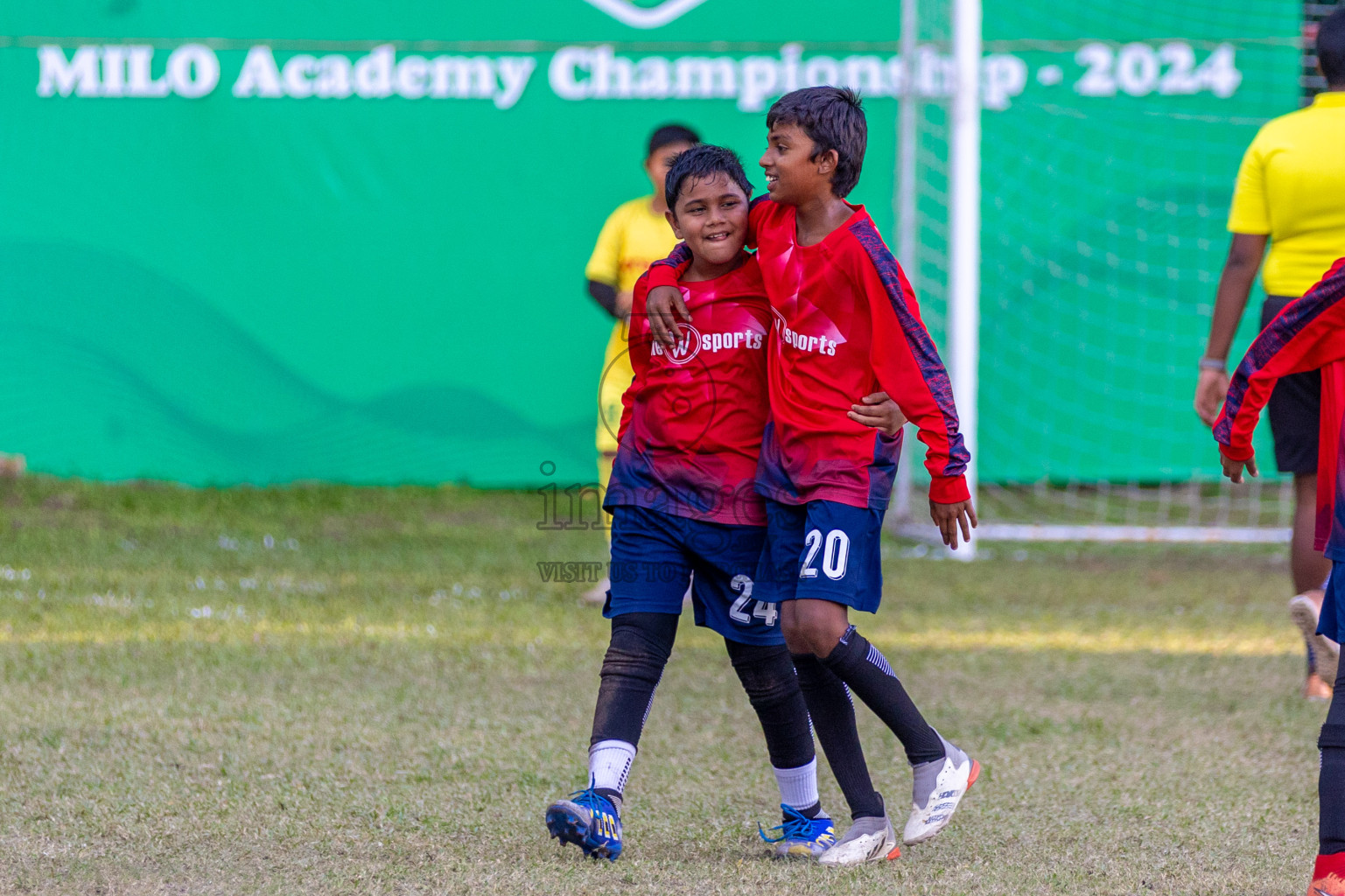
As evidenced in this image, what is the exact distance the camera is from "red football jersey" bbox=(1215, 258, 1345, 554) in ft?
10.2

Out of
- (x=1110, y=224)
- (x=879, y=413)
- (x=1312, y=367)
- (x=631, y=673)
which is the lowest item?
(x=631, y=673)

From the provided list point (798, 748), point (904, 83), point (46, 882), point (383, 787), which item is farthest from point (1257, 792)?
point (904, 83)

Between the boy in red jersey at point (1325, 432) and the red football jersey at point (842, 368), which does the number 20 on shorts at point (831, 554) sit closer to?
the red football jersey at point (842, 368)

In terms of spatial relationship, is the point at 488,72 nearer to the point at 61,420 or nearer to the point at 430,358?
the point at 430,358

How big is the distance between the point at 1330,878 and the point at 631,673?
141 cm

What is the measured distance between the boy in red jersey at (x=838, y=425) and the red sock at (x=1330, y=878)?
75 centimetres

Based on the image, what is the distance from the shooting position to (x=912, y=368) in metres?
3.18

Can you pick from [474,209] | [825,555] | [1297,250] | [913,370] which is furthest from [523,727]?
[474,209]

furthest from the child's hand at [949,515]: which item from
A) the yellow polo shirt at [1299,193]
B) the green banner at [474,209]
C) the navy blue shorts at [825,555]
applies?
the green banner at [474,209]

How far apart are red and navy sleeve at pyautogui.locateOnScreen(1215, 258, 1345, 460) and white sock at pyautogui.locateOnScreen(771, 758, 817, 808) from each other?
120cm

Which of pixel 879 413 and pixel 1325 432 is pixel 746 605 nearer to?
pixel 879 413

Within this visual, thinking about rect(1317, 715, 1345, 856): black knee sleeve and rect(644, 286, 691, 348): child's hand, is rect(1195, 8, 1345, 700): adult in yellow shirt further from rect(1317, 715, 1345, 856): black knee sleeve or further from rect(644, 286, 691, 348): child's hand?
rect(644, 286, 691, 348): child's hand

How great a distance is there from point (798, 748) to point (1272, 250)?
251 centimetres

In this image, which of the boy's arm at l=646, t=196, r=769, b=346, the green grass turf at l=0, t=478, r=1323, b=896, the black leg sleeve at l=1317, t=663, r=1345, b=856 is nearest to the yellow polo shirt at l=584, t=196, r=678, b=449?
the green grass turf at l=0, t=478, r=1323, b=896
